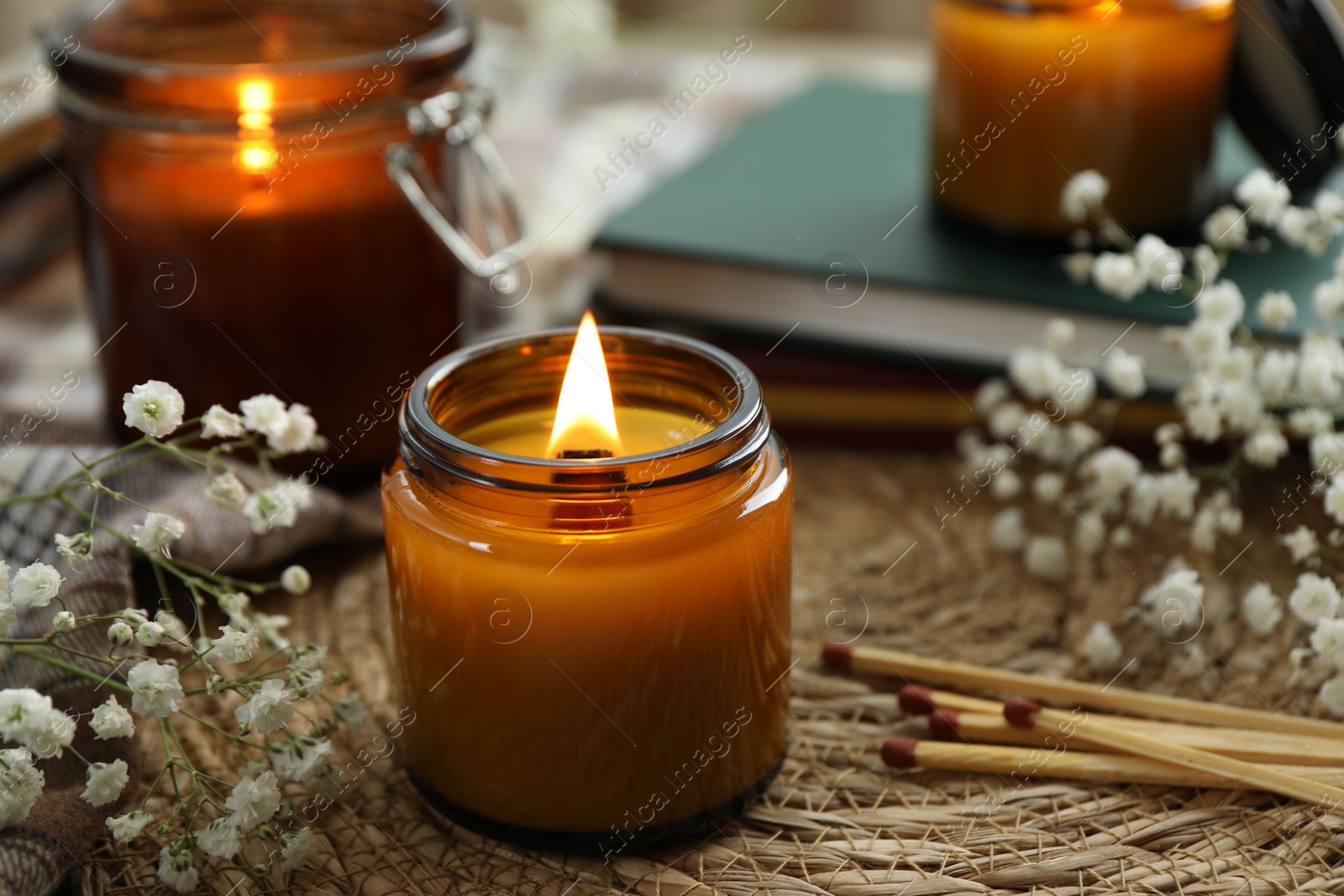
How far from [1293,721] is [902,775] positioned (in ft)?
0.60

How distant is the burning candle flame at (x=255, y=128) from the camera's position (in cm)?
75

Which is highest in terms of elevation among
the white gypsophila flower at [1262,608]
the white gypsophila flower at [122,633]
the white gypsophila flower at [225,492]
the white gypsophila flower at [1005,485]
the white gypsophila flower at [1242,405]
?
the white gypsophila flower at [225,492]

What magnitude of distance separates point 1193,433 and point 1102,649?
0.53 ft

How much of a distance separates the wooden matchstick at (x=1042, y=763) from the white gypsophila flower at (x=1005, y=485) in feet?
0.78

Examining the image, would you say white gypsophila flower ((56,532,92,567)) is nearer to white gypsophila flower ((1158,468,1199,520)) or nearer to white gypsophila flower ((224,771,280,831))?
white gypsophila flower ((224,771,280,831))

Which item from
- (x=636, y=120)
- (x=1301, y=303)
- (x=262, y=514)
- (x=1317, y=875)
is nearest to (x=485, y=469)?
(x=262, y=514)

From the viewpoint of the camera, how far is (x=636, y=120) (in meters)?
1.35

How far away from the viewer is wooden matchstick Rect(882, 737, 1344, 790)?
23.9 inches

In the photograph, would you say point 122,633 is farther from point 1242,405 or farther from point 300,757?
point 1242,405

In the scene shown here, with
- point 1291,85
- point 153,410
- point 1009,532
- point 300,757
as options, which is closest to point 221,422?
point 153,410

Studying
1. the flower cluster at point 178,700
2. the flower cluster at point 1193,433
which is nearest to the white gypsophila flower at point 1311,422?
the flower cluster at point 1193,433

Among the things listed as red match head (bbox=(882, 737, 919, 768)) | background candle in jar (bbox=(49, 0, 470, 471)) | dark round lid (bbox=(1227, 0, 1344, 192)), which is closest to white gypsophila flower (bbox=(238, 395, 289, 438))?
background candle in jar (bbox=(49, 0, 470, 471))

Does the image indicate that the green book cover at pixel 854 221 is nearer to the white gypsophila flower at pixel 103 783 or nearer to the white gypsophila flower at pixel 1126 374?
the white gypsophila flower at pixel 1126 374

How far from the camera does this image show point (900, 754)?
62 centimetres
